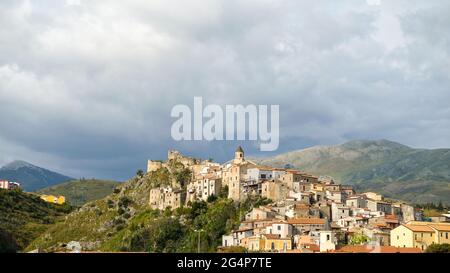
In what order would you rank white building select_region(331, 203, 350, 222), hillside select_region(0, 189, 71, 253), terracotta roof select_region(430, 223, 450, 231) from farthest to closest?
hillside select_region(0, 189, 71, 253)
white building select_region(331, 203, 350, 222)
terracotta roof select_region(430, 223, 450, 231)

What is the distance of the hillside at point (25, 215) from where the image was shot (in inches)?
4579

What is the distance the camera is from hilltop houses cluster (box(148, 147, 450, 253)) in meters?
70.1

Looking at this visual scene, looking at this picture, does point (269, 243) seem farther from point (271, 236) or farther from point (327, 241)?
point (327, 241)

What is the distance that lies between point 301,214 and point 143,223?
3219 cm

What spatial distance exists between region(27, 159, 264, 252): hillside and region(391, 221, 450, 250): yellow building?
2207 cm

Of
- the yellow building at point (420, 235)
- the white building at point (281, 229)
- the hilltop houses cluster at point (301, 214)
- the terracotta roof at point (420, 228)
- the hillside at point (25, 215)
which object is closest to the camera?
the yellow building at point (420, 235)

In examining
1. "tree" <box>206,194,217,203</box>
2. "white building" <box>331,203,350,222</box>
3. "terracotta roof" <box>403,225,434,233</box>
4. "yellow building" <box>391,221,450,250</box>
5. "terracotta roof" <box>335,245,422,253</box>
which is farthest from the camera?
"tree" <box>206,194,217,203</box>

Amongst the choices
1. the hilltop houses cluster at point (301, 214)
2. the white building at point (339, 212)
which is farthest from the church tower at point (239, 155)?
the white building at point (339, 212)

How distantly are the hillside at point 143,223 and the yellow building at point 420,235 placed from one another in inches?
869

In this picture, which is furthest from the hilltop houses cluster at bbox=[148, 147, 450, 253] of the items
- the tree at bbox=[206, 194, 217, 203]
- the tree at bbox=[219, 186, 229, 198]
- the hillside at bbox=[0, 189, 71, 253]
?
the hillside at bbox=[0, 189, 71, 253]

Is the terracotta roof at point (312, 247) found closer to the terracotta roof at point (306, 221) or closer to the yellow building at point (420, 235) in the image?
the terracotta roof at point (306, 221)

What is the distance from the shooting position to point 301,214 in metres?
80.8

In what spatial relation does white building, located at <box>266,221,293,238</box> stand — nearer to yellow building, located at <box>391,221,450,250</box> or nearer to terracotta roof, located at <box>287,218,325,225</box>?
terracotta roof, located at <box>287,218,325,225</box>

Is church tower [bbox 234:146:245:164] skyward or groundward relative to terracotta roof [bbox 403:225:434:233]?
skyward
